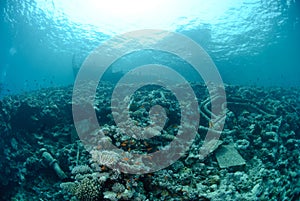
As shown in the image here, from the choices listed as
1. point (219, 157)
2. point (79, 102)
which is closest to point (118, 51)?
point (79, 102)

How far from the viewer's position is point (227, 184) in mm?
5812

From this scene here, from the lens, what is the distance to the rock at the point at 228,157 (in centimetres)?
663

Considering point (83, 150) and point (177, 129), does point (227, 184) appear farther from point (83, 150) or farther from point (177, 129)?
point (83, 150)

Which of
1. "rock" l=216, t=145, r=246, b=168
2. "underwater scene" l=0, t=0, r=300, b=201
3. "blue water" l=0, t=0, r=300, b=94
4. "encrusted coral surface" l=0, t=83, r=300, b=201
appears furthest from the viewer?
"blue water" l=0, t=0, r=300, b=94

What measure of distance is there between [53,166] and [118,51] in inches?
994

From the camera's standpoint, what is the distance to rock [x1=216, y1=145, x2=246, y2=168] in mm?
6633

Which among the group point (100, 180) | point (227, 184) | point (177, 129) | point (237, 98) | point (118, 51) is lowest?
point (227, 184)

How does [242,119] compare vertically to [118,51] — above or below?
below

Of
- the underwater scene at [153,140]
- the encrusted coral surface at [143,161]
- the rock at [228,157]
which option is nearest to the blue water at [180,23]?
the underwater scene at [153,140]

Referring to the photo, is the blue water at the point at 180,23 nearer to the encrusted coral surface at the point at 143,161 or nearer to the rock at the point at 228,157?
the encrusted coral surface at the point at 143,161

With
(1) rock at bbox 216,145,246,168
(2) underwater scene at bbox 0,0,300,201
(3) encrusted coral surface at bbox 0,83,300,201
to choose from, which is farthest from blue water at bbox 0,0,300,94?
(1) rock at bbox 216,145,246,168

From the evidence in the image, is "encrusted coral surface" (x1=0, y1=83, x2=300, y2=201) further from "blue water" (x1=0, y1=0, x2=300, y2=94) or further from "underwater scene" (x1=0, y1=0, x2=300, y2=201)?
"blue water" (x1=0, y1=0, x2=300, y2=94)

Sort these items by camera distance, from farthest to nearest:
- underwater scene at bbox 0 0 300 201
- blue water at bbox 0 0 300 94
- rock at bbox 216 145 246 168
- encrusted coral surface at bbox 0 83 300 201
A: blue water at bbox 0 0 300 94 < rock at bbox 216 145 246 168 < underwater scene at bbox 0 0 300 201 < encrusted coral surface at bbox 0 83 300 201

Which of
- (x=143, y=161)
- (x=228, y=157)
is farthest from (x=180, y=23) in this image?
(x=143, y=161)
